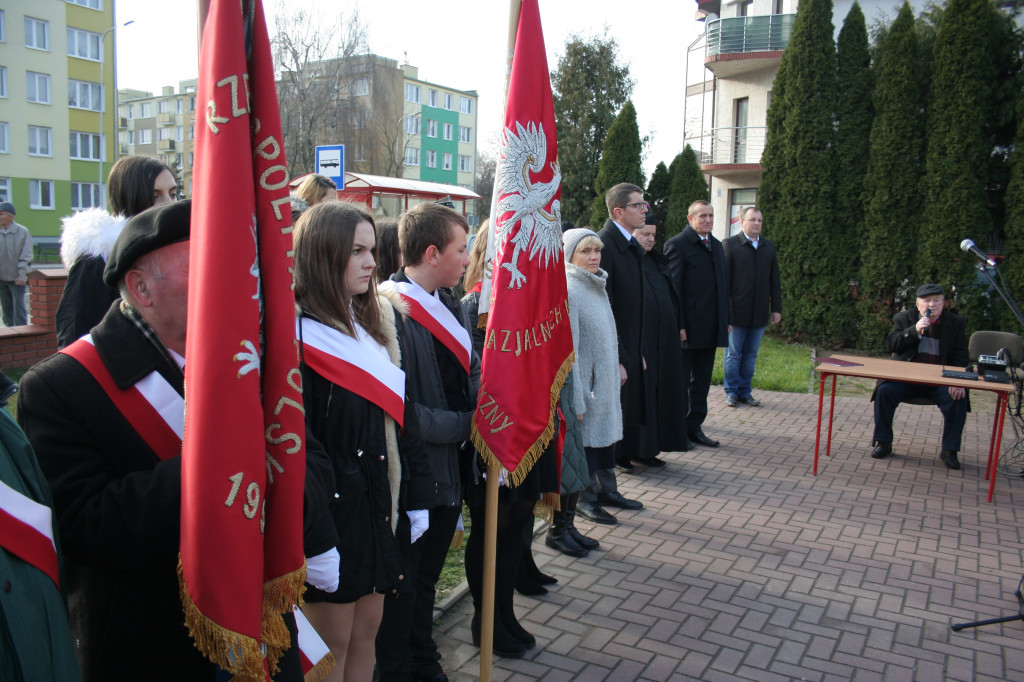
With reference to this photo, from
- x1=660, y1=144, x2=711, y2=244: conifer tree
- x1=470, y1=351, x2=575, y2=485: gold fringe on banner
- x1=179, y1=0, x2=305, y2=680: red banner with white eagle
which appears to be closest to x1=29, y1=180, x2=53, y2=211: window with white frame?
x1=660, y1=144, x2=711, y2=244: conifer tree

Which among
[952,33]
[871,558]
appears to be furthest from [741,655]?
[952,33]

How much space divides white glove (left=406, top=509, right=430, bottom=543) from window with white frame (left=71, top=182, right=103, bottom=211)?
42.1 m

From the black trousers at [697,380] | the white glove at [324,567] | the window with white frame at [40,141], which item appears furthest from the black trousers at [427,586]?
the window with white frame at [40,141]

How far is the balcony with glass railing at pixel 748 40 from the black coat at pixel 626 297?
1855cm

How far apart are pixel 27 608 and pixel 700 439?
22.0 ft

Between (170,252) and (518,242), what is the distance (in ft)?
5.48

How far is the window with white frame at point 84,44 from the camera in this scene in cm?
3791

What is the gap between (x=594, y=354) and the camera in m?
4.66

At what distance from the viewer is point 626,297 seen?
5578 millimetres

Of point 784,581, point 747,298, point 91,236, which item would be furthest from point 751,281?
point 91,236

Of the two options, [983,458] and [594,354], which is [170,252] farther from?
[983,458]

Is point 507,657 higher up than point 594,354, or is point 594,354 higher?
point 594,354

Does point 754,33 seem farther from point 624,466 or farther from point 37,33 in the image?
point 37,33

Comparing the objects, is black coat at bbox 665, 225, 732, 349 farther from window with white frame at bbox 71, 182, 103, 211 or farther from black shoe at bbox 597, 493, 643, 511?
window with white frame at bbox 71, 182, 103, 211
